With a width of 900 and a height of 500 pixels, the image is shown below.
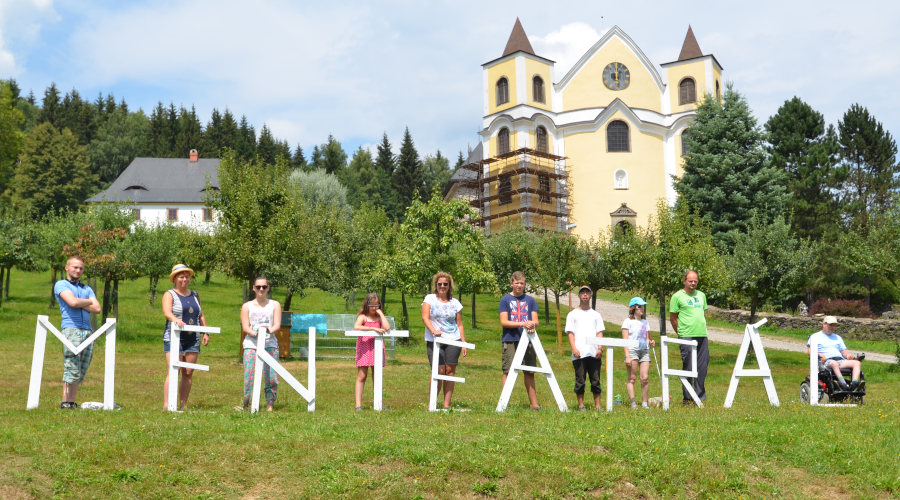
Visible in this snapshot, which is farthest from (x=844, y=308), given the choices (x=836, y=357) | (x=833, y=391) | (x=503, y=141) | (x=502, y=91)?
(x=833, y=391)

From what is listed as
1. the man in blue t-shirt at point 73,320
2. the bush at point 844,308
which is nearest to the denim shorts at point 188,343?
the man in blue t-shirt at point 73,320

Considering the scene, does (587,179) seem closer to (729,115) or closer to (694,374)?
(729,115)

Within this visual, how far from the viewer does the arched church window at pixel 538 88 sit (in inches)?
2275

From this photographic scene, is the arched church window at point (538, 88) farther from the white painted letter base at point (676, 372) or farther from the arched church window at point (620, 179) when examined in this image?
the white painted letter base at point (676, 372)

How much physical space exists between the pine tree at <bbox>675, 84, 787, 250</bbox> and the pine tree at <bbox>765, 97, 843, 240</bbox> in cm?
479

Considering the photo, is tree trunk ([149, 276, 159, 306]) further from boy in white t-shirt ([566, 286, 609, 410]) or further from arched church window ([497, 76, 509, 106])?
arched church window ([497, 76, 509, 106])

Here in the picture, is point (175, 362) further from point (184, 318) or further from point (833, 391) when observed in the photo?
point (833, 391)

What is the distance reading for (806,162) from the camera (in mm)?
49750


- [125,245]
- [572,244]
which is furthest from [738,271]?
[125,245]

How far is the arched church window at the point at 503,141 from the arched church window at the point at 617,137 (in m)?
7.42

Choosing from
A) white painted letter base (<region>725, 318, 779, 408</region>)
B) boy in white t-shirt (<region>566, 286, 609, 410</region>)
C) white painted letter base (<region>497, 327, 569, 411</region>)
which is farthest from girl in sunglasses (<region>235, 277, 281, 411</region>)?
white painted letter base (<region>725, 318, 779, 408</region>)

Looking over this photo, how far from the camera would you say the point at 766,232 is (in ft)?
82.0

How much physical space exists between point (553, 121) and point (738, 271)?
34695 mm

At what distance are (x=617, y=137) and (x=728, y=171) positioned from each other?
651 inches
